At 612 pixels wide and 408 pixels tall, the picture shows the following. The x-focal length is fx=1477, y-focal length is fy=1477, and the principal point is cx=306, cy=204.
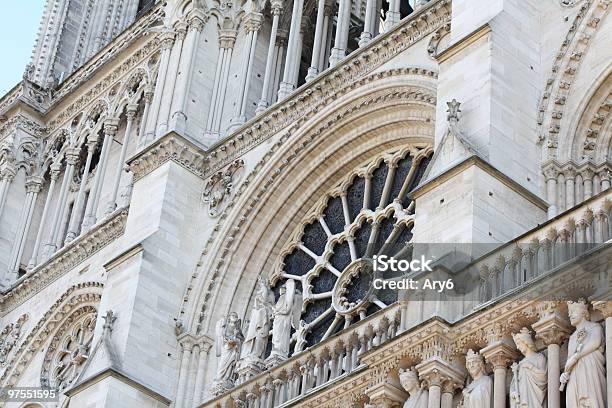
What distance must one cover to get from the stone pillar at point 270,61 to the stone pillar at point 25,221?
597cm

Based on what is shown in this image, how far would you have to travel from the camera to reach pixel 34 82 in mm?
27797

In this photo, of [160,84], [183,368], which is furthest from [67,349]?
[160,84]

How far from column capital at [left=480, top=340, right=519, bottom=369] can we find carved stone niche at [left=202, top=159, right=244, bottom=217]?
8098 mm

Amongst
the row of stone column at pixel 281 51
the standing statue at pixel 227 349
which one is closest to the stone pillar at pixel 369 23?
the row of stone column at pixel 281 51

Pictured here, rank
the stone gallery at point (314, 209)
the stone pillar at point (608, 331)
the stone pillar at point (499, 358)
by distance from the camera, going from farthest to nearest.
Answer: the stone gallery at point (314, 209) → the stone pillar at point (499, 358) → the stone pillar at point (608, 331)

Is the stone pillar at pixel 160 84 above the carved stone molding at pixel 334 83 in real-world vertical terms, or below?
above

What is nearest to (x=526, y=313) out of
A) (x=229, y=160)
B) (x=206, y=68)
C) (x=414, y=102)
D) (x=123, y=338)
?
(x=414, y=102)

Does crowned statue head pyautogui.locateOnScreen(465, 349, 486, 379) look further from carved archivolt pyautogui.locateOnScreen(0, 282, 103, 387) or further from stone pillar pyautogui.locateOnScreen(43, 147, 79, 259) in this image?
stone pillar pyautogui.locateOnScreen(43, 147, 79, 259)

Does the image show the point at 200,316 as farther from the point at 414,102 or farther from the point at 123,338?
the point at 414,102

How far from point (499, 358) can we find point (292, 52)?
980 centimetres

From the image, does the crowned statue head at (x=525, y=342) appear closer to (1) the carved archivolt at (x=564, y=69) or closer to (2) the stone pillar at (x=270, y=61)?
(1) the carved archivolt at (x=564, y=69)

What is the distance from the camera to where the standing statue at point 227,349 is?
18828 mm

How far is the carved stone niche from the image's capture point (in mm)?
21078

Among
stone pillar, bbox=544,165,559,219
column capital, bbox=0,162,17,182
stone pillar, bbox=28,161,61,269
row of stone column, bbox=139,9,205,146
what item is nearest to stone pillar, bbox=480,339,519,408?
stone pillar, bbox=544,165,559,219
